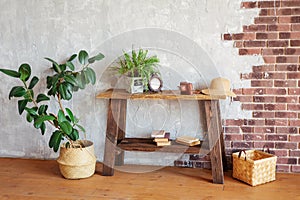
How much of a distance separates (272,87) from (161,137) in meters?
1.04

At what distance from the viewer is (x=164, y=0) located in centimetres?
332

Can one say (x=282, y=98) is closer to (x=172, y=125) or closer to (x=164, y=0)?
(x=172, y=125)

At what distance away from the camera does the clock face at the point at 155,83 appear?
3.16 metres

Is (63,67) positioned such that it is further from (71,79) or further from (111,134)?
(111,134)

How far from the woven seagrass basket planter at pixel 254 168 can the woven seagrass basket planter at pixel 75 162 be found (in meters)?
1.21

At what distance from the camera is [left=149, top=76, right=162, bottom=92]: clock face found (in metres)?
3.16

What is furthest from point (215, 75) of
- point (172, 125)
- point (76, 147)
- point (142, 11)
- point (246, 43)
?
point (76, 147)

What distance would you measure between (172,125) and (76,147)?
876 millimetres

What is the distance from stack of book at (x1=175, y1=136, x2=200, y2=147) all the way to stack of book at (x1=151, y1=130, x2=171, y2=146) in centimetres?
9

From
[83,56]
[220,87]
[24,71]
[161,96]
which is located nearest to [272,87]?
[220,87]

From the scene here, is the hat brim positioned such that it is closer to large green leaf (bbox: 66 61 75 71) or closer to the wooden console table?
Answer: the wooden console table

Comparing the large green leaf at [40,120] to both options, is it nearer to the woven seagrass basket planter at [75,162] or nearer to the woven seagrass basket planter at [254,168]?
the woven seagrass basket planter at [75,162]

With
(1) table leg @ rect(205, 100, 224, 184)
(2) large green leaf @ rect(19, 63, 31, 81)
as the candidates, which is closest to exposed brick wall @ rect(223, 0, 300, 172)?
(1) table leg @ rect(205, 100, 224, 184)

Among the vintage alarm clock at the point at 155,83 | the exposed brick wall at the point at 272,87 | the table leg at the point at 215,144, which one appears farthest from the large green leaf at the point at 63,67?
the exposed brick wall at the point at 272,87
